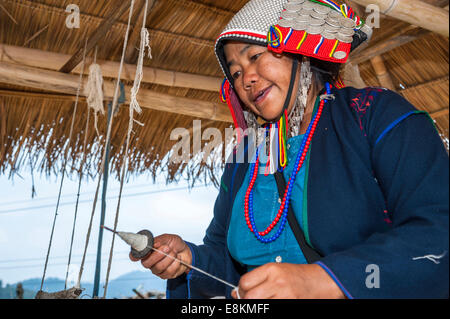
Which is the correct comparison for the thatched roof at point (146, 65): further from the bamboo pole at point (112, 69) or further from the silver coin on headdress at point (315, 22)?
the silver coin on headdress at point (315, 22)

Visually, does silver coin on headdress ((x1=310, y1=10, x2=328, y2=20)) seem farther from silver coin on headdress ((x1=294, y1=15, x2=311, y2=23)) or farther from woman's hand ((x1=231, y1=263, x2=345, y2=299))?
woman's hand ((x1=231, y1=263, x2=345, y2=299))

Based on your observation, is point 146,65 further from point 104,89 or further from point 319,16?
point 319,16

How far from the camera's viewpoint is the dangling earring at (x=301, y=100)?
131 centimetres

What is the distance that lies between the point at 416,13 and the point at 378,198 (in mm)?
1264

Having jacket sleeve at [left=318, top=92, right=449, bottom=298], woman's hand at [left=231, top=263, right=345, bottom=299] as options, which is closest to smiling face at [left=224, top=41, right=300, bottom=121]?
jacket sleeve at [left=318, top=92, right=449, bottom=298]

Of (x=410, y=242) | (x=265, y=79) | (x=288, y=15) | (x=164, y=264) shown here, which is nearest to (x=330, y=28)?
(x=288, y=15)

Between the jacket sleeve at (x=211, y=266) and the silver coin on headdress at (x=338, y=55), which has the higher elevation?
the silver coin on headdress at (x=338, y=55)

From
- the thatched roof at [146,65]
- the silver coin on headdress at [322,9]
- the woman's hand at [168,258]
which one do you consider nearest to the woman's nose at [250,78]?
the silver coin on headdress at [322,9]

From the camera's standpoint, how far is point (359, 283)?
32.4 inches

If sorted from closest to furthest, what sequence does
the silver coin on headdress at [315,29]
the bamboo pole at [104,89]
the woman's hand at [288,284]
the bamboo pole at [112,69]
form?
the woman's hand at [288,284] → the silver coin on headdress at [315,29] → the bamboo pole at [104,89] → the bamboo pole at [112,69]
